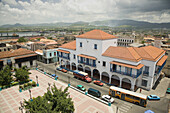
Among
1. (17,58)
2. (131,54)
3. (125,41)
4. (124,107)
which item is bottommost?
(124,107)

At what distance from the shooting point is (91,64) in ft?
135

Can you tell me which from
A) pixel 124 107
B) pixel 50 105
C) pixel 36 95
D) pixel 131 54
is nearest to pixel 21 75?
pixel 36 95

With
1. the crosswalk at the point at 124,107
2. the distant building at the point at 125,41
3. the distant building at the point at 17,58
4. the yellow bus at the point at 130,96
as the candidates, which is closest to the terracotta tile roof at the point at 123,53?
the yellow bus at the point at 130,96

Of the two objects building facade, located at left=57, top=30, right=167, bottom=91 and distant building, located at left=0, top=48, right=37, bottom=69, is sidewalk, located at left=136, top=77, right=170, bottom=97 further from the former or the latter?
distant building, located at left=0, top=48, right=37, bottom=69

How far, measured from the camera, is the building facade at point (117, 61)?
3278 centimetres

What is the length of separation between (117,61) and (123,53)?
3037 millimetres

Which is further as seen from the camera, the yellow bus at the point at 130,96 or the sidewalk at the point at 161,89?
the sidewalk at the point at 161,89

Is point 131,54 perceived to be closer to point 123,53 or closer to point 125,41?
point 123,53

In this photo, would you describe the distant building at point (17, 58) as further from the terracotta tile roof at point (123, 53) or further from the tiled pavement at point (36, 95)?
the terracotta tile roof at point (123, 53)

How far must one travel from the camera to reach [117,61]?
3484 cm

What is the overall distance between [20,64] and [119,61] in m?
38.4

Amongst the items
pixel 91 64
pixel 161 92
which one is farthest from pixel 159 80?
pixel 91 64

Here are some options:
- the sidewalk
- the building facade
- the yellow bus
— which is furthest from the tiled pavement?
the sidewalk

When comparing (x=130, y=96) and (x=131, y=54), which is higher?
(x=131, y=54)
